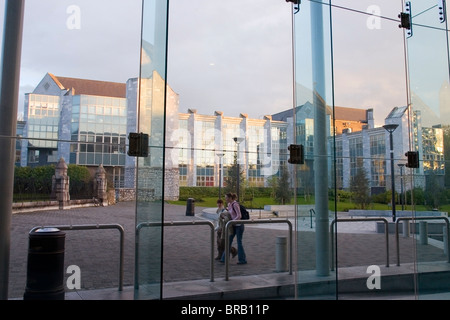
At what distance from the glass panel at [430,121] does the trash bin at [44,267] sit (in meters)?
3.63

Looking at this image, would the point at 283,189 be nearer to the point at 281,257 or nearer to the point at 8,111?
the point at 281,257

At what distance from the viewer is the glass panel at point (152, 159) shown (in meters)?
2.67

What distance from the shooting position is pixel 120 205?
16.4m

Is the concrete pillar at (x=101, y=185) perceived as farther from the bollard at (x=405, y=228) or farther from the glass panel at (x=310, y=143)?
the glass panel at (x=310, y=143)

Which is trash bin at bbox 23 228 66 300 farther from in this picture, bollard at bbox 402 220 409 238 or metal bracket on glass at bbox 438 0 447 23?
bollard at bbox 402 220 409 238

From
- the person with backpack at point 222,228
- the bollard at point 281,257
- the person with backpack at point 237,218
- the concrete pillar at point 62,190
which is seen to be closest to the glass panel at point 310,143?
the bollard at point 281,257

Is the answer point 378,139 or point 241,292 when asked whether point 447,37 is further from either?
point 378,139

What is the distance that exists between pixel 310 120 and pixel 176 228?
31.0ft

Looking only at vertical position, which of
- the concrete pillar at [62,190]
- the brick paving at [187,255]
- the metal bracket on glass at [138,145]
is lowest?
the brick paving at [187,255]

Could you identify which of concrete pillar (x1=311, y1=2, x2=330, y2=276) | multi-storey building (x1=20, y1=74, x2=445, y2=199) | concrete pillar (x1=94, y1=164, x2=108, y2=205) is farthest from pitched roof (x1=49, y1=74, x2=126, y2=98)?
concrete pillar (x1=311, y1=2, x2=330, y2=276)

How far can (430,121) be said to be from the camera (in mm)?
4328

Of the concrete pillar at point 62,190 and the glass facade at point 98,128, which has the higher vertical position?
the glass facade at point 98,128

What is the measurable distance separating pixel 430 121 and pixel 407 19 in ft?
3.94
